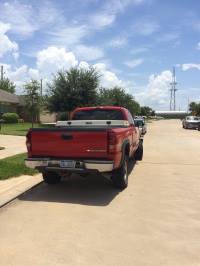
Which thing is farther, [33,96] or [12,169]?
[33,96]

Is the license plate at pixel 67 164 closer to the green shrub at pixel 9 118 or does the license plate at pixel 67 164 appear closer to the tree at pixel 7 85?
the green shrub at pixel 9 118

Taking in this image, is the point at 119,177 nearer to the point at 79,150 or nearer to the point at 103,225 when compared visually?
the point at 79,150

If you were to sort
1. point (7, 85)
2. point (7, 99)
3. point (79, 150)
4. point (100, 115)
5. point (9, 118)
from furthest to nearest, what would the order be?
point (7, 85) → point (7, 99) → point (9, 118) → point (100, 115) → point (79, 150)

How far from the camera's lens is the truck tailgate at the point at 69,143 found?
26.1 ft

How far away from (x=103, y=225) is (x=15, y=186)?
3271 millimetres

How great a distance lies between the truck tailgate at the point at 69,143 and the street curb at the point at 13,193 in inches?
31.8

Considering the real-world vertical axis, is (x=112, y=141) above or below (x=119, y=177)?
above

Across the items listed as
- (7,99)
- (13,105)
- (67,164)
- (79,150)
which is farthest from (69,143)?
(13,105)

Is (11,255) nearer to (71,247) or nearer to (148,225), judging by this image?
(71,247)

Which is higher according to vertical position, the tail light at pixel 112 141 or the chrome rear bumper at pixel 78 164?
the tail light at pixel 112 141

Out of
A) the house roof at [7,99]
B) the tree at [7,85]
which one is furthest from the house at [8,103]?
the tree at [7,85]

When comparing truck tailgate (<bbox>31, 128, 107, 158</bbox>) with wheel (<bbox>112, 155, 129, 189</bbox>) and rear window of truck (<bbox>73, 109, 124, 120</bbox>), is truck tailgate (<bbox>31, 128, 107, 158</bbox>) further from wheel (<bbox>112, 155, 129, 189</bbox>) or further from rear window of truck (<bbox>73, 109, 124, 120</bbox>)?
rear window of truck (<bbox>73, 109, 124, 120</bbox>)

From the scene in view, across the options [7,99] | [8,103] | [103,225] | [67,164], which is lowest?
[103,225]

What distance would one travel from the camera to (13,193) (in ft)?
26.7
